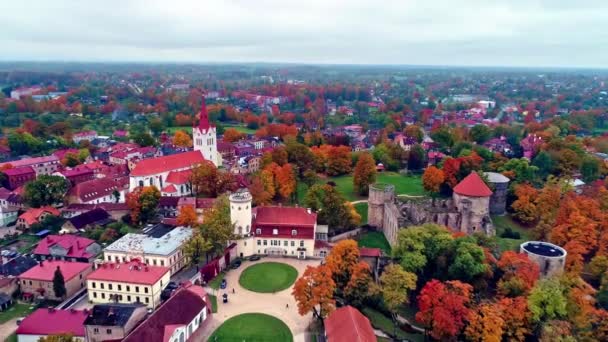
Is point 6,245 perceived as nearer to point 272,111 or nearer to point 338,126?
point 338,126

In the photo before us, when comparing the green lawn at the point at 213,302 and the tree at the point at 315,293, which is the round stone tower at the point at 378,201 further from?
the green lawn at the point at 213,302

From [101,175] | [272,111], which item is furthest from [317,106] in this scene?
[101,175]

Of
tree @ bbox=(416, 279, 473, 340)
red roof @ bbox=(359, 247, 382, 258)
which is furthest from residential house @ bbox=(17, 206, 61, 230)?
tree @ bbox=(416, 279, 473, 340)

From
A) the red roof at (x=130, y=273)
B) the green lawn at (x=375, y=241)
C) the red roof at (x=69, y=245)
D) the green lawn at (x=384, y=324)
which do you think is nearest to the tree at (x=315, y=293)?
the green lawn at (x=384, y=324)

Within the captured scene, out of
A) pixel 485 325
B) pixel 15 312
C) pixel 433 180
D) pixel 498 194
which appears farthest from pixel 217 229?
pixel 498 194

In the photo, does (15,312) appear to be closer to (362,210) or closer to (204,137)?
(204,137)

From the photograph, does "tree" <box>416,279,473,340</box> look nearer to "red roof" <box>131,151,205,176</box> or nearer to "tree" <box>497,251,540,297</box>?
"tree" <box>497,251,540,297</box>

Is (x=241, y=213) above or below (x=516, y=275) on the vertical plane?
above
